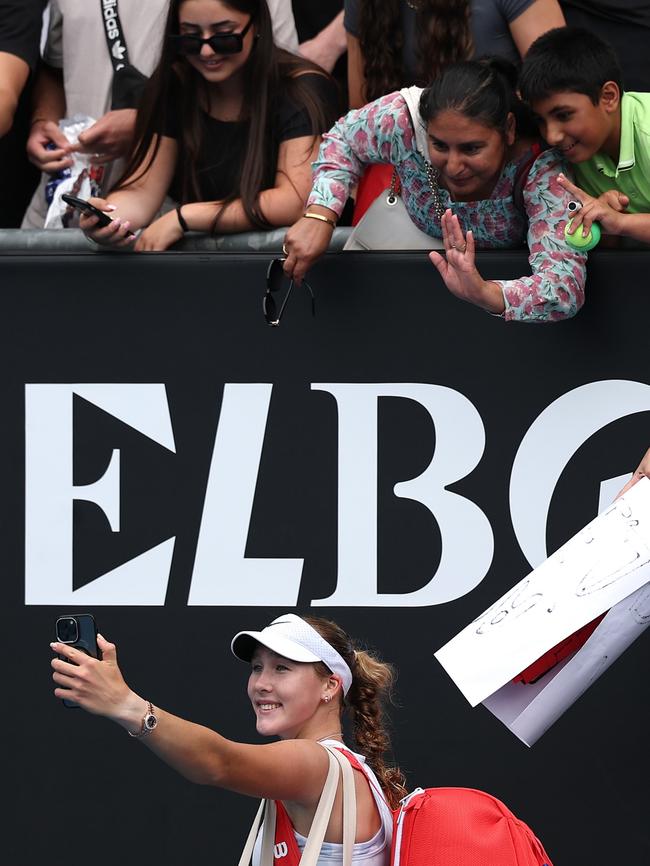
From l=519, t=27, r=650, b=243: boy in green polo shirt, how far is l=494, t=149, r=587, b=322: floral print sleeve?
0.18 ft

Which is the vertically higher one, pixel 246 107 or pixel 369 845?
pixel 246 107

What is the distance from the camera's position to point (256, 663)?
3168 millimetres

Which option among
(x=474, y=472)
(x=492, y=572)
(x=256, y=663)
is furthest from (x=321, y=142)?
(x=256, y=663)

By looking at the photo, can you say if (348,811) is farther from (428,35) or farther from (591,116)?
(428,35)

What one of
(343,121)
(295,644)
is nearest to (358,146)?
(343,121)

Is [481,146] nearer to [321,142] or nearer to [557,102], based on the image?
[557,102]

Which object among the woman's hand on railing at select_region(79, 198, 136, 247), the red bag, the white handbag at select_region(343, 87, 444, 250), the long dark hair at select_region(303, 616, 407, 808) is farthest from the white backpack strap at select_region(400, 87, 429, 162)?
the red bag

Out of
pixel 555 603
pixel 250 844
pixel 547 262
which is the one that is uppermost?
pixel 547 262

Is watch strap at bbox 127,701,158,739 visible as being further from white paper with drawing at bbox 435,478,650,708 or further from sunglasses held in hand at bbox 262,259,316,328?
sunglasses held in hand at bbox 262,259,316,328

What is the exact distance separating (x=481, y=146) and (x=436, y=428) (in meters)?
0.76

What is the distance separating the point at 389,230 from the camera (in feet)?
13.2

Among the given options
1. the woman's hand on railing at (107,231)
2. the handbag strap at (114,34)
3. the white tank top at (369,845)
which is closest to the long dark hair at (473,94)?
the woman's hand on railing at (107,231)

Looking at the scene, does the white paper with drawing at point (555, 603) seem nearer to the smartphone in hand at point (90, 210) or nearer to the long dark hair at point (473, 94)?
the long dark hair at point (473, 94)

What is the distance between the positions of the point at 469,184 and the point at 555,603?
48.5 inches
